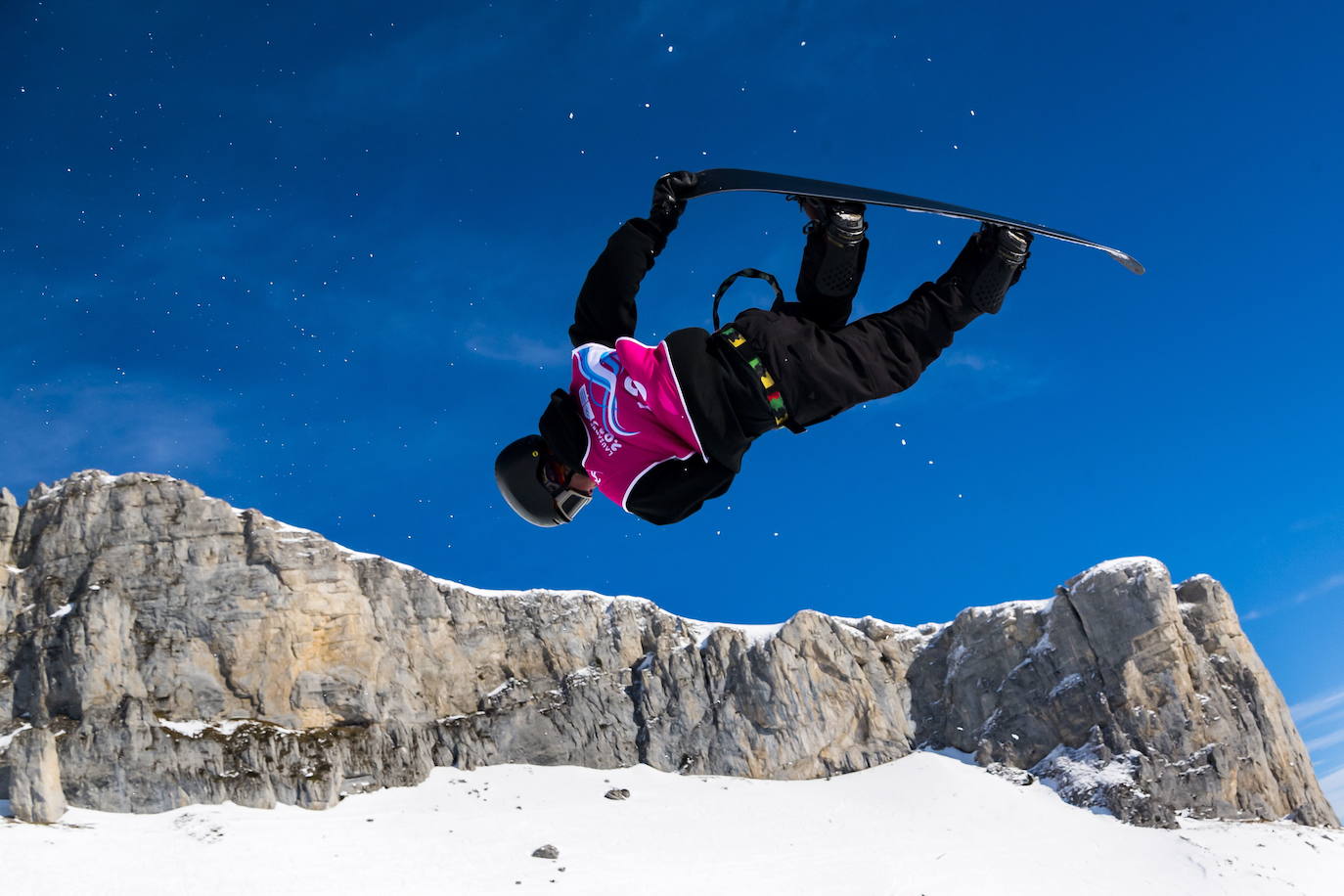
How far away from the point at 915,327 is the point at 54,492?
70.8m

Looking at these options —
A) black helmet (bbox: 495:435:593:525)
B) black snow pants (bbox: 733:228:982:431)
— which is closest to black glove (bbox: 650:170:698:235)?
black snow pants (bbox: 733:228:982:431)

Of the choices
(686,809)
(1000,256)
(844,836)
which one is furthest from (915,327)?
(686,809)

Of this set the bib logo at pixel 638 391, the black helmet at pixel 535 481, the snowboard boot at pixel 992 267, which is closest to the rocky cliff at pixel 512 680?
the black helmet at pixel 535 481

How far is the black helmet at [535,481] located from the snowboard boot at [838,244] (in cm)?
152

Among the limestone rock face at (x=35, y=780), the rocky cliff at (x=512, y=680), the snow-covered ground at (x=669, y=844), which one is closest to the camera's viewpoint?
the snow-covered ground at (x=669, y=844)

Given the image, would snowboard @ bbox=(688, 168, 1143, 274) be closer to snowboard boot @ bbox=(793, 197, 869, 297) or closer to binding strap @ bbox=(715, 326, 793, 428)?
snowboard boot @ bbox=(793, 197, 869, 297)

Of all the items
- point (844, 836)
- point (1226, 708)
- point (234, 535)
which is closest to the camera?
point (844, 836)

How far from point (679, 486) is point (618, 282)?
3.12 ft

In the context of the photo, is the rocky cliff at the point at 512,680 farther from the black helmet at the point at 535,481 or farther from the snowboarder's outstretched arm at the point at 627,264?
the snowboarder's outstretched arm at the point at 627,264

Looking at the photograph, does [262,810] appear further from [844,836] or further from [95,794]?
[844,836]

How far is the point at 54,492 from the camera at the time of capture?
60875mm

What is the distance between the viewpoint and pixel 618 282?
155 inches

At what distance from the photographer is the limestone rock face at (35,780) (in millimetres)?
44688

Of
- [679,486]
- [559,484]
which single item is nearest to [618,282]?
[679,486]
